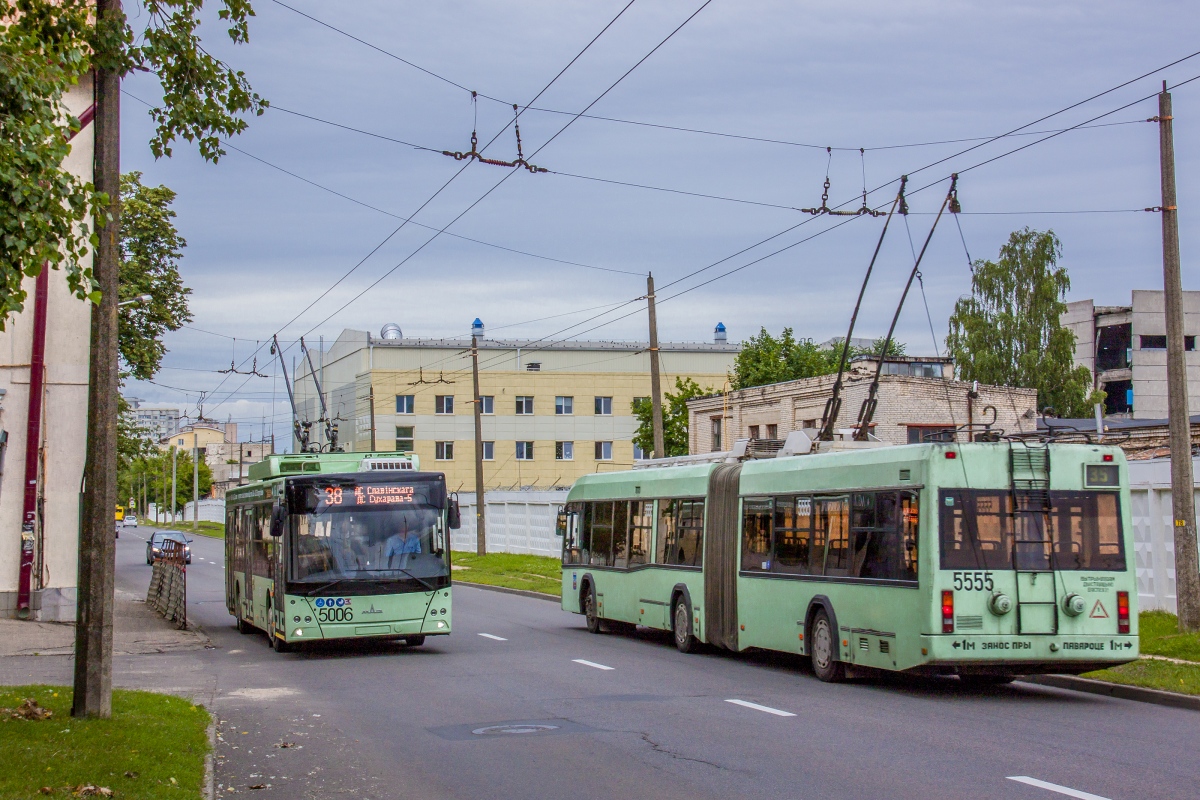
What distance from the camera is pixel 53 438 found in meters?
24.8

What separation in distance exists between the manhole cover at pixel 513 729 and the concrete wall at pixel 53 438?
15.1 meters

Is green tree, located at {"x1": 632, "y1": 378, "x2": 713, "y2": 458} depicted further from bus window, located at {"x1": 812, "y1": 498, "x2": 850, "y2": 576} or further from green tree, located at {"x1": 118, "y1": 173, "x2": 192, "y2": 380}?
bus window, located at {"x1": 812, "y1": 498, "x2": 850, "y2": 576}

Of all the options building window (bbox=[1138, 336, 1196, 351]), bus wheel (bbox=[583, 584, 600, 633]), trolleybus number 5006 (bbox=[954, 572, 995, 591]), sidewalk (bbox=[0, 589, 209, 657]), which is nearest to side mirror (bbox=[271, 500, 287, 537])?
sidewalk (bbox=[0, 589, 209, 657])

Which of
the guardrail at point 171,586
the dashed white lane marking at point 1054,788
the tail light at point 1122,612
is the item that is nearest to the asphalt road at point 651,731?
the dashed white lane marking at point 1054,788

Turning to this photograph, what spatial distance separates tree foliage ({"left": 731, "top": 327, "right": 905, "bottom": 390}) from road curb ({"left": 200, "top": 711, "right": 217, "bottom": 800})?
55398 millimetres

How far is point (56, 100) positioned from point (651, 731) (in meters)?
6.78

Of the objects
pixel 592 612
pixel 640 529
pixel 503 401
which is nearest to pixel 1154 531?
pixel 640 529

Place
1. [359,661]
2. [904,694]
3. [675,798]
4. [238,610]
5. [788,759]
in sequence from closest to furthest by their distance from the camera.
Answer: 1. [675,798]
2. [788,759]
3. [904,694]
4. [359,661]
5. [238,610]

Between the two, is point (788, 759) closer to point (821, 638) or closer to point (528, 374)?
point (821, 638)

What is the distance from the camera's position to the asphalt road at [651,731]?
29.7 feet

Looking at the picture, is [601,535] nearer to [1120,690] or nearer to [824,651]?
[824,651]

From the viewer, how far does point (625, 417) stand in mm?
79875

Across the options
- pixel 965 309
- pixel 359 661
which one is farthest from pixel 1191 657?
pixel 965 309

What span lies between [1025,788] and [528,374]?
230 ft
